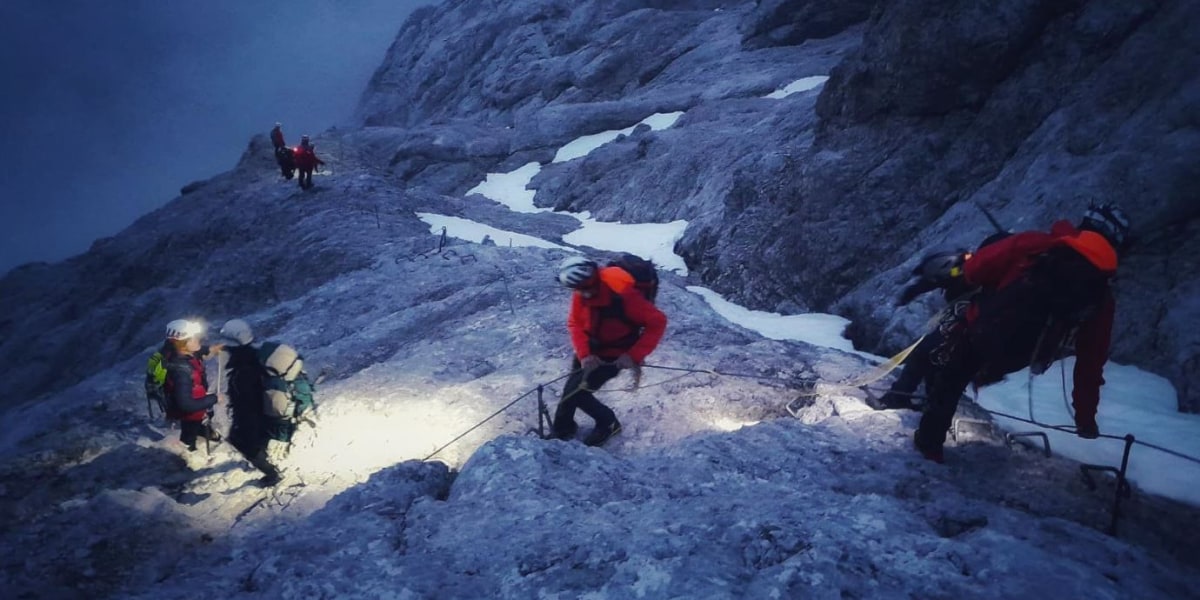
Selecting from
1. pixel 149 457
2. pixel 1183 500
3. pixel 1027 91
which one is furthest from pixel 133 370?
pixel 1027 91

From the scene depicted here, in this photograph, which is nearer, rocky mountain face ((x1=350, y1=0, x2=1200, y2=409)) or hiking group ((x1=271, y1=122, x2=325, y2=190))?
rocky mountain face ((x1=350, y1=0, x2=1200, y2=409))

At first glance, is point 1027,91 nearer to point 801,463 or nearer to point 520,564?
point 801,463

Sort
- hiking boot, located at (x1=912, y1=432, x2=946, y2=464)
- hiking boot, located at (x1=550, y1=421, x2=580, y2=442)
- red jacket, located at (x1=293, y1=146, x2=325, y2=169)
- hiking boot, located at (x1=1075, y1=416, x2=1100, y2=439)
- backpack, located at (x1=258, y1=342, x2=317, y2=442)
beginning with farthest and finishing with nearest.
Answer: red jacket, located at (x1=293, y1=146, x2=325, y2=169) < hiking boot, located at (x1=550, y1=421, x2=580, y2=442) < backpack, located at (x1=258, y1=342, x2=317, y2=442) < hiking boot, located at (x1=912, y1=432, x2=946, y2=464) < hiking boot, located at (x1=1075, y1=416, x2=1100, y2=439)

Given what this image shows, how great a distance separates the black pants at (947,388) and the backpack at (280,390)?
6.50 m

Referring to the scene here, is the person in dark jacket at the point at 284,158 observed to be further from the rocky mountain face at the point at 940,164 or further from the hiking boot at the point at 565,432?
the hiking boot at the point at 565,432

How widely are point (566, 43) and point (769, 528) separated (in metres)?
49.2

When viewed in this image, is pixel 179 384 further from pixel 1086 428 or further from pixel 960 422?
pixel 1086 428

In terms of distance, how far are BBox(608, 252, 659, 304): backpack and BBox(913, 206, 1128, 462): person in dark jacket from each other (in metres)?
2.83

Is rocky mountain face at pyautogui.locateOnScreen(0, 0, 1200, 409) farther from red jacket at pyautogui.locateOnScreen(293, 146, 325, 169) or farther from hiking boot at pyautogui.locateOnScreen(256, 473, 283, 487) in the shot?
hiking boot at pyautogui.locateOnScreen(256, 473, 283, 487)

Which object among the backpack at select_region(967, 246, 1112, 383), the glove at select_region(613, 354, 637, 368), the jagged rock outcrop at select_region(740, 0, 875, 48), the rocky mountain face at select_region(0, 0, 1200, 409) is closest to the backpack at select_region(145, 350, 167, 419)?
the glove at select_region(613, 354, 637, 368)

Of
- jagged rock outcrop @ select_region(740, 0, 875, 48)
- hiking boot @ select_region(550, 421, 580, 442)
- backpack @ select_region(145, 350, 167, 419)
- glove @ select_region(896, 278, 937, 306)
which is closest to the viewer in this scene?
glove @ select_region(896, 278, 937, 306)

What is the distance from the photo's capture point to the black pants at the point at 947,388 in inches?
194

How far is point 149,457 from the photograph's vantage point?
7.34 meters

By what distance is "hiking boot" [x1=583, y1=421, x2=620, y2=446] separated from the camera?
6.68 meters
